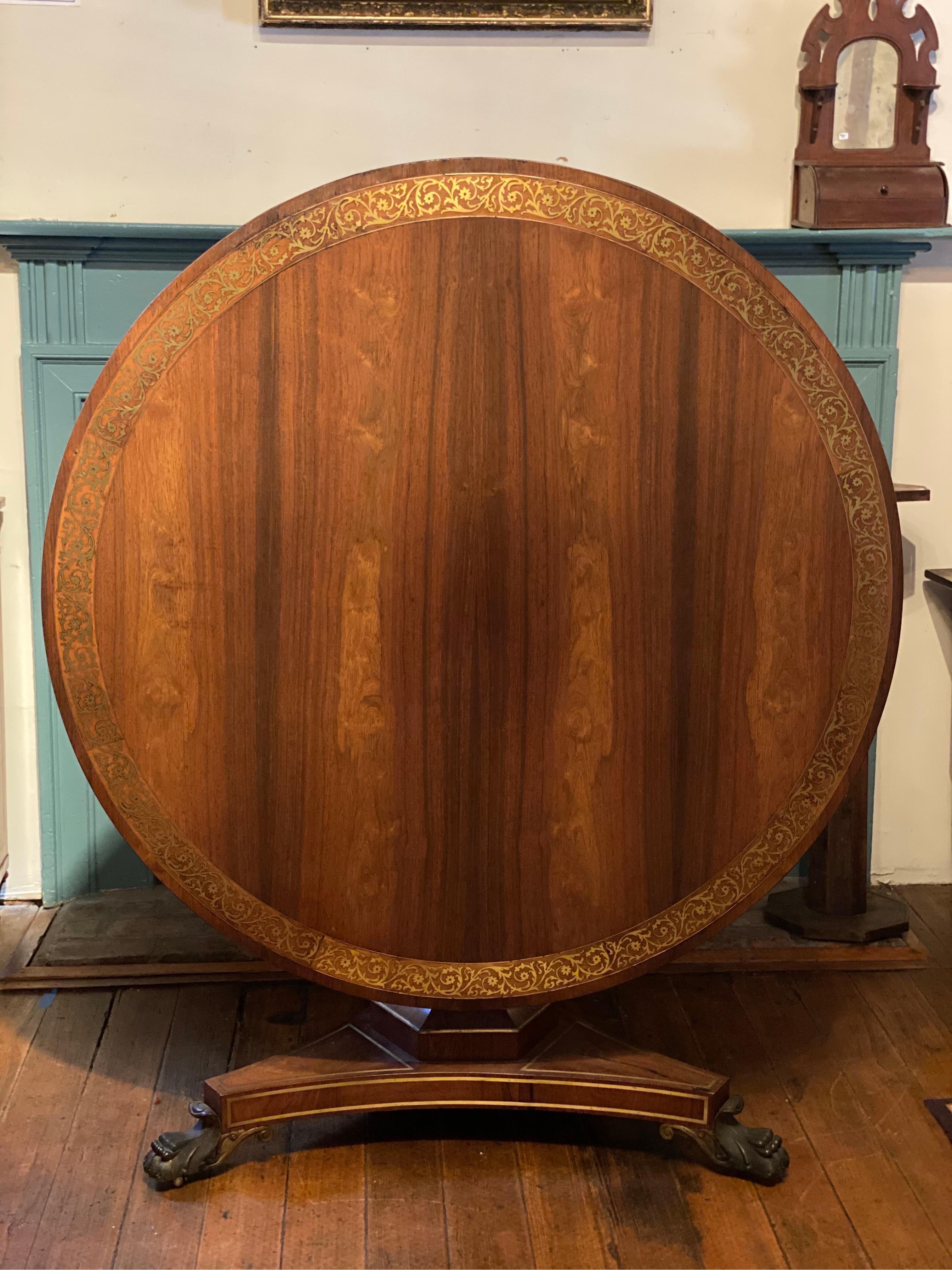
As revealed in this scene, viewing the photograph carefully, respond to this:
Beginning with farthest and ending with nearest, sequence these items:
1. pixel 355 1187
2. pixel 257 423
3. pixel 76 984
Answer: pixel 76 984 < pixel 355 1187 < pixel 257 423

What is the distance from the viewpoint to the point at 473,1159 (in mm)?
1769

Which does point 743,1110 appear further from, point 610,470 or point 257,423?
point 257,423

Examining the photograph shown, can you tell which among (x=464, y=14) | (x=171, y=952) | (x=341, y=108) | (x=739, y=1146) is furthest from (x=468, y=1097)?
(x=464, y=14)

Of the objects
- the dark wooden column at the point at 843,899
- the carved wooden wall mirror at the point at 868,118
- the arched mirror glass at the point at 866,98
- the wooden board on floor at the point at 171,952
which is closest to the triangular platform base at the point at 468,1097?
the wooden board on floor at the point at 171,952

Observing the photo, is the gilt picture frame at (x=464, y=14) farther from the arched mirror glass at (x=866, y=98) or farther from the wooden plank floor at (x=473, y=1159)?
the wooden plank floor at (x=473, y=1159)

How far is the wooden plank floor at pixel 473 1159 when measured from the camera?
5.24ft

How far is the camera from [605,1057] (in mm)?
1768

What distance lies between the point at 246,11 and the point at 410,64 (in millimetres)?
309

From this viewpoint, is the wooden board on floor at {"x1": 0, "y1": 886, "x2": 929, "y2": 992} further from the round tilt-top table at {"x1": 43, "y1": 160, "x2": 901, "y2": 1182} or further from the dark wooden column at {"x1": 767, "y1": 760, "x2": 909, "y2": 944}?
the round tilt-top table at {"x1": 43, "y1": 160, "x2": 901, "y2": 1182}

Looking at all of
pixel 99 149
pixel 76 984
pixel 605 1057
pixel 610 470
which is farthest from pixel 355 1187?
pixel 99 149

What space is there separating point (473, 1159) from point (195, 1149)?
38 cm

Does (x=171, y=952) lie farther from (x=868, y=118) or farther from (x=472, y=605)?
(x=868, y=118)

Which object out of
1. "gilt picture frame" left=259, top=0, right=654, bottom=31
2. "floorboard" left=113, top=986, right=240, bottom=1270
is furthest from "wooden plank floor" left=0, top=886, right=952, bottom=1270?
"gilt picture frame" left=259, top=0, right=654, bottom=31

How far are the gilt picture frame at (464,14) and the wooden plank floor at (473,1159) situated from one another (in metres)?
1.75
